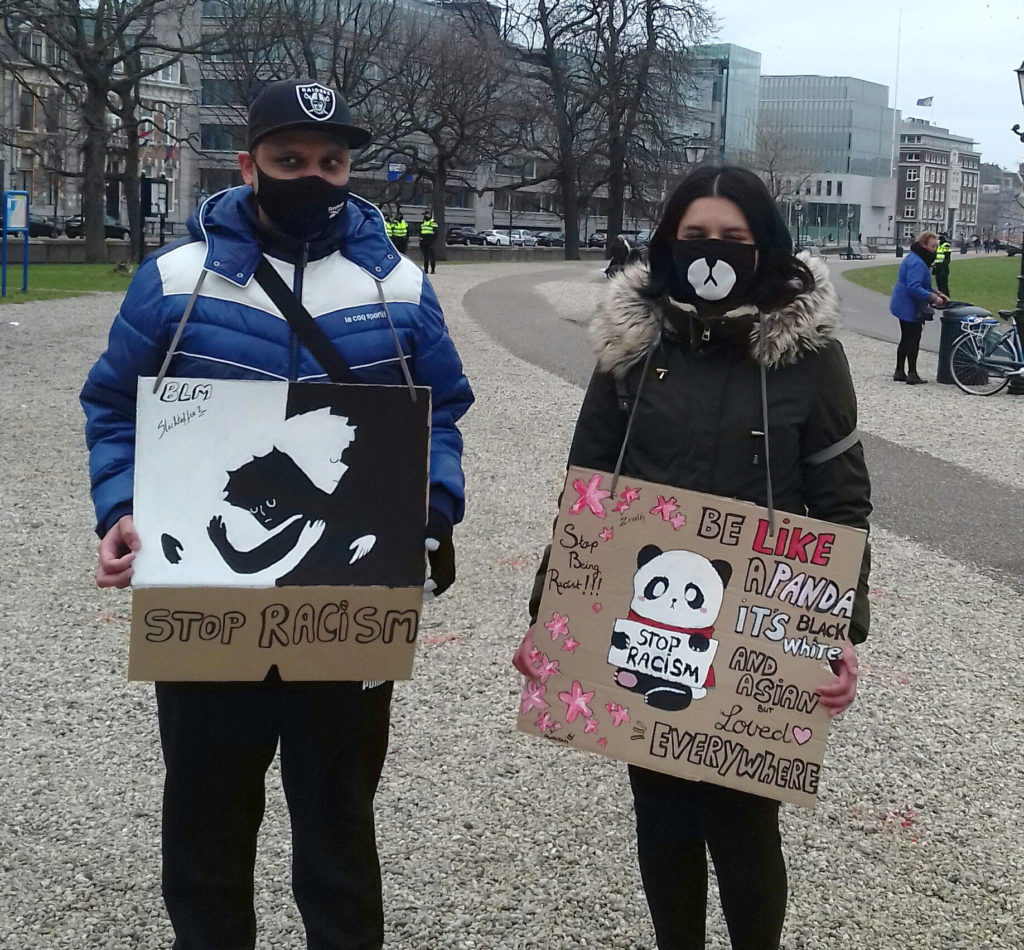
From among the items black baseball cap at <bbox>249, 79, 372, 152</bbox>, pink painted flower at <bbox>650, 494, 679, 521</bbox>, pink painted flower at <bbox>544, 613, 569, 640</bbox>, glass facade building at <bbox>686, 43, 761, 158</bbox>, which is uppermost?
glass facade building at <bbox>686, 43, 761, 158</bbox>

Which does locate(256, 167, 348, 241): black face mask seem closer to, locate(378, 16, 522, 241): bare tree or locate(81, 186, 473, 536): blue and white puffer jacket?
locate(81, 186, 473, 536): blue and white puffer jacket

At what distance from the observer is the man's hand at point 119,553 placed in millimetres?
2457

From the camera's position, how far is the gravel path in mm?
3393

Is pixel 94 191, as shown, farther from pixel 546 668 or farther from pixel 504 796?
pixel 546 668

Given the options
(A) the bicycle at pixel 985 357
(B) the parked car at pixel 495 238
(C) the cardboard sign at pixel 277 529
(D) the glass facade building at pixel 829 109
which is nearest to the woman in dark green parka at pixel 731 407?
(C) the cardboard sign at pixel 277 529

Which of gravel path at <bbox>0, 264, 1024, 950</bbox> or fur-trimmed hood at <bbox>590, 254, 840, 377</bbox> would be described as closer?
fur-trimmed hood at <bbox>590, 254, 840, 377</bbox>

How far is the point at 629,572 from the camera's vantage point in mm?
2598

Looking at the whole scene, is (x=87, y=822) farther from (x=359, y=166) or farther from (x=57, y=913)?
(x=359, y=166)

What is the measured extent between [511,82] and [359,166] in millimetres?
8384

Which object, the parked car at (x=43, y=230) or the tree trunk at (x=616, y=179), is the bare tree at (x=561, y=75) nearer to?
the tree trunk at (x=616, y=179)

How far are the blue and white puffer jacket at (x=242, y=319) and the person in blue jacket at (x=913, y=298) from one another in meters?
13.3

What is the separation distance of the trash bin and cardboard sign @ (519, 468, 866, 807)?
13.3 m

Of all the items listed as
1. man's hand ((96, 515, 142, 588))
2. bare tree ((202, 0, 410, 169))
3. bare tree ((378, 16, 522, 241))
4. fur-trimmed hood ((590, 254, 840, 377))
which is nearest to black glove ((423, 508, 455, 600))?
fur-trimmed hood ((590, 254, 840, 377))

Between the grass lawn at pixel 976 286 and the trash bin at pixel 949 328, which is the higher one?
the trash bin at pixel 949 328
